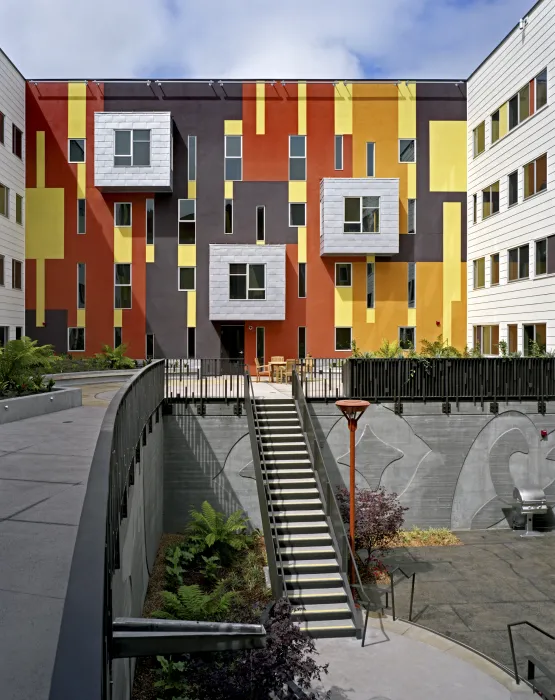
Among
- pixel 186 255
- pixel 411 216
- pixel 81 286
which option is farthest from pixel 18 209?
pixel 411 216

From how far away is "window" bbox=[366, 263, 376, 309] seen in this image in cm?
3269

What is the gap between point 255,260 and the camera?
3131cm

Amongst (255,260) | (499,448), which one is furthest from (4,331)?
(499,448)

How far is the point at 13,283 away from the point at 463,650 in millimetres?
28210

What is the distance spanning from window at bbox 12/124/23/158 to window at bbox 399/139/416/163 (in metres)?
20.5

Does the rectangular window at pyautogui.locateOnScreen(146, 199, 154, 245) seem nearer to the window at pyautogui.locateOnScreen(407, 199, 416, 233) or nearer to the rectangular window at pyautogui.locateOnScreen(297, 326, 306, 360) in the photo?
the rectangular window at pyautogui.locateOnScreen(297, 326, 306, 360)

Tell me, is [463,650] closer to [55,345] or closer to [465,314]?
[465,314]

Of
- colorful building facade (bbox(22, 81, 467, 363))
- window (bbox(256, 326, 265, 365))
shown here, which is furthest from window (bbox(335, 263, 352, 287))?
window (bbox(256, 326, 265, 365))

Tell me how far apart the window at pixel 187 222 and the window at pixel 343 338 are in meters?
9.41

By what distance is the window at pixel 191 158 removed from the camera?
32188mm

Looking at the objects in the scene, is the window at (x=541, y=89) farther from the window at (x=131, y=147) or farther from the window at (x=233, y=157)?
the window at (x=131, y=147)

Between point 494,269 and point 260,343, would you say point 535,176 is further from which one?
point 260,343

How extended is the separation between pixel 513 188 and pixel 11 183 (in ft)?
81.1

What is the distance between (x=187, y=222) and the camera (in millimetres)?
32312
